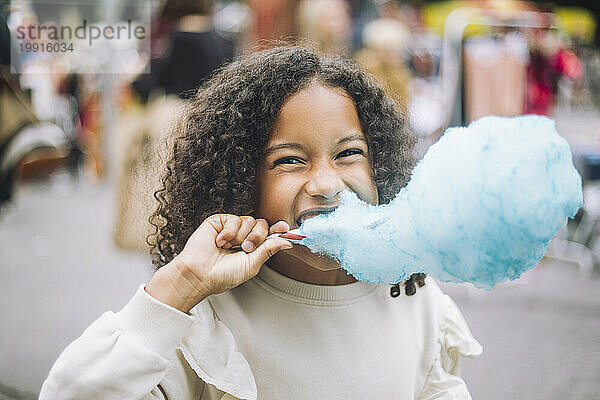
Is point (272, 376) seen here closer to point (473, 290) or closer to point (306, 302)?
point (306, 302)

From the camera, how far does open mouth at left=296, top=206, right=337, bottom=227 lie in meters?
0.93

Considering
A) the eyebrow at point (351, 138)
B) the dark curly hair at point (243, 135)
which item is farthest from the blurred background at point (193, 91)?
the eyebrow at point (351, 138)

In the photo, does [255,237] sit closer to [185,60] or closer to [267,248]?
[267,248]

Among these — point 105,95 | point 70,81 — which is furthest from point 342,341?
point 70,81

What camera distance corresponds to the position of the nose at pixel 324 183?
3.03ft

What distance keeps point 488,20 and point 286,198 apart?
118 inches

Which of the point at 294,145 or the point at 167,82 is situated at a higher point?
the point at 294,145

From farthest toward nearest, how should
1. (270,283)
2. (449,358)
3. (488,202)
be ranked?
(449,358)
(270,283)
(488,202)

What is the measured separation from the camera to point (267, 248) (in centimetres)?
92

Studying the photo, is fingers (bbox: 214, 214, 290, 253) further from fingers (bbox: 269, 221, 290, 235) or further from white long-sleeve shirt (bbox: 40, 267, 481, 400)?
white long-sleeve shirt (bbox: 40, 267, 481, 400)

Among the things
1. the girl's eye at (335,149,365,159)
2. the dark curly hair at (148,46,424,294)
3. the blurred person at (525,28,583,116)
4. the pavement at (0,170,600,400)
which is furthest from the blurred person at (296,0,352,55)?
the girl's eye at (335,149,365,159)

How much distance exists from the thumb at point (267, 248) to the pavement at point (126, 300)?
1.62 metres

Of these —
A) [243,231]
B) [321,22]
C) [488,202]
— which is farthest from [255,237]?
[321,22]

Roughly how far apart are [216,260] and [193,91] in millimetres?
1066
